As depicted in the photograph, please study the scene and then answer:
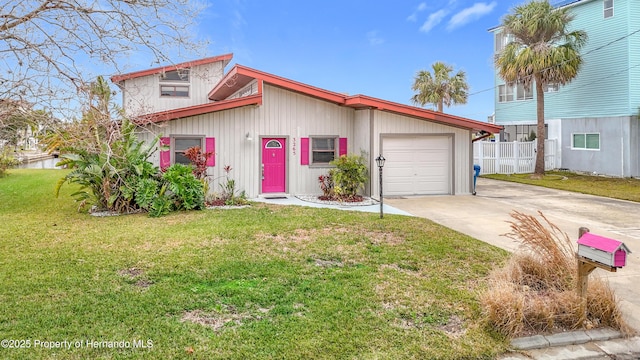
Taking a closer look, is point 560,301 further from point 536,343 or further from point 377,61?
point 377,61

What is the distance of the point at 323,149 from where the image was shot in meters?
14.1

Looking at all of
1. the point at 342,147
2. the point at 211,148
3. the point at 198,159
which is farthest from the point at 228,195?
the point at 342,147

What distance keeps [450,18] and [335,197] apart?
21181mm

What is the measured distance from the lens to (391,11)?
23.4 metres

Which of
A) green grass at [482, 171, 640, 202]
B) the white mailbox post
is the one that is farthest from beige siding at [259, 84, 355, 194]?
the white mailbox post

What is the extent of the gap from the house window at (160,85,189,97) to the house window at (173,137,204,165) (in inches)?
A: 276

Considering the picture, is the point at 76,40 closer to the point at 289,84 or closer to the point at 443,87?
the point at 289,84

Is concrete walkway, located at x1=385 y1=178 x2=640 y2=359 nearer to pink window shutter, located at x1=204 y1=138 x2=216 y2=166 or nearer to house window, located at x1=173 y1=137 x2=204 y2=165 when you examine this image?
pink window shutter, located at x1=204 y1=138 x2=216 y2=166

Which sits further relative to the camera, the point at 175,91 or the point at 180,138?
the point at 175,91

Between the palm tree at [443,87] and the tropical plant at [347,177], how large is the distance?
76.9 ft

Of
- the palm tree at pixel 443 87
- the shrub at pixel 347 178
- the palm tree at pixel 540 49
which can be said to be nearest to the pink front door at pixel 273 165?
the shrub at pixel 347 178

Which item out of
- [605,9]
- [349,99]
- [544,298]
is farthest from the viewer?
[605,9]

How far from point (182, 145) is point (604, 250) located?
1139cm

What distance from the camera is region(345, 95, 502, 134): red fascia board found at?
12805 millimetres
